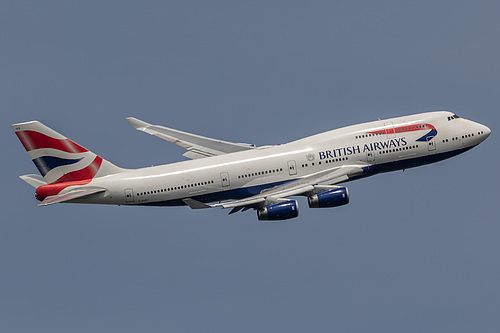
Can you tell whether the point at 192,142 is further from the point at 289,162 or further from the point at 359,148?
the point at 359,148

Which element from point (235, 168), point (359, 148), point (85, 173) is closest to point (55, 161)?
point (85, 173)

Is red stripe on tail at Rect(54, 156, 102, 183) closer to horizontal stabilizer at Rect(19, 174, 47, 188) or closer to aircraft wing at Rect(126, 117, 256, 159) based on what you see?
horizontal stabilizer at Rect(19, 174, 47, 188)

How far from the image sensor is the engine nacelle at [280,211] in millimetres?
98438

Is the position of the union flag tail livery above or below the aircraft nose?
above

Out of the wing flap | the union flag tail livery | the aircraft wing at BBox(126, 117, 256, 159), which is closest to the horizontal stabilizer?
the union flag tail livery

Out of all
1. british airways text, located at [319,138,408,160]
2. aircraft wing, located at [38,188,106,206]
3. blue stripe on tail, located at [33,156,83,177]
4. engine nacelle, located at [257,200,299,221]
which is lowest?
engine nacelle, located at [257,200,299,221]

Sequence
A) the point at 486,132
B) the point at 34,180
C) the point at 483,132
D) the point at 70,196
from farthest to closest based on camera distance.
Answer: the point at 486,132 → the point at 483,132 → the point at 34,180 → the point at 70,196

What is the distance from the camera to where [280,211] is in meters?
98.4

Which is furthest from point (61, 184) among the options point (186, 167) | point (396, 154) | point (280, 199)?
point (396, 154)

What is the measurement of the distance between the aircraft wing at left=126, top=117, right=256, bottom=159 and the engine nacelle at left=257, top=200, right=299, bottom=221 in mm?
10084

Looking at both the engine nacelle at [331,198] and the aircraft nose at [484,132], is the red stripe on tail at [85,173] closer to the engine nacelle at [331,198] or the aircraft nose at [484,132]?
the engine nacelle at [331,198]

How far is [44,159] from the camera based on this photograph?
102m

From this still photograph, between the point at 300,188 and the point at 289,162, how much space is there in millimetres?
3177

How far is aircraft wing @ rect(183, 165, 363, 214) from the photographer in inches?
3917
